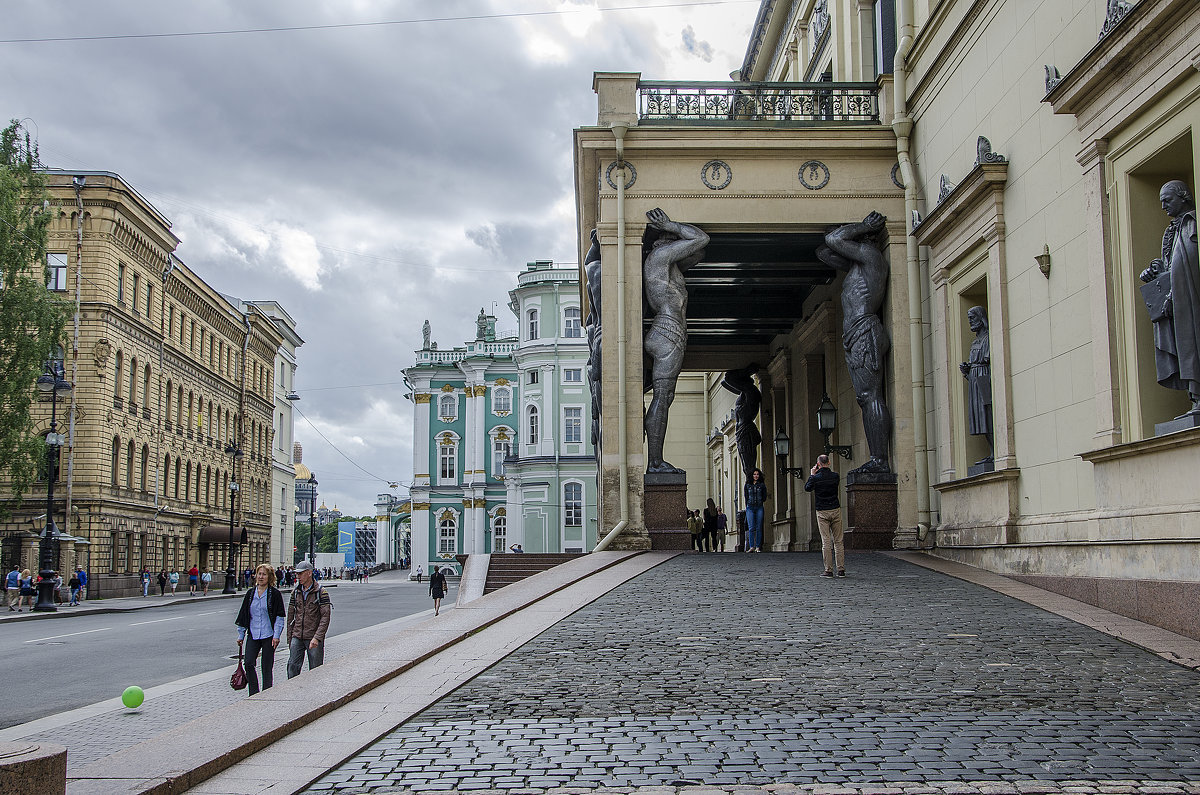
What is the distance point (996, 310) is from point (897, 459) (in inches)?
154

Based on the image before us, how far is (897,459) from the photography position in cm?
1748

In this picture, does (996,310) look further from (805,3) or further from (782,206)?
(805,3)

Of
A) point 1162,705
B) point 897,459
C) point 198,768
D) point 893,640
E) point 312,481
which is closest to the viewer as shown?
point 198,768

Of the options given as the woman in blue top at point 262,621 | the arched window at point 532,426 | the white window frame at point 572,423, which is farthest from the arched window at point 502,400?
the woman in blue top at point 262,621

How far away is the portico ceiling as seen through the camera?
20.8 meters

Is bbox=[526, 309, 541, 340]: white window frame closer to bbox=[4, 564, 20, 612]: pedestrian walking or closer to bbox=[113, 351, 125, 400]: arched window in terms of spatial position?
bbox=[113, 351, 125, 400]: arched window

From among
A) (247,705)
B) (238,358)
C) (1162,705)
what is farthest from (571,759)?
(238,358)

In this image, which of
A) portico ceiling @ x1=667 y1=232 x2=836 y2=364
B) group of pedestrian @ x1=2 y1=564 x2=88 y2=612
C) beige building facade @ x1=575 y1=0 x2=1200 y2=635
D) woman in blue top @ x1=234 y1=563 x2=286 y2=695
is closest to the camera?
beige building facade @ x1=575 y1=0 x2=1200 y2=635

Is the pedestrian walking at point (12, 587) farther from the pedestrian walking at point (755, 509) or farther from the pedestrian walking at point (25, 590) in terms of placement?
the pedestrian walking at point (755, 509)

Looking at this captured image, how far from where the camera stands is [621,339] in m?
18.2

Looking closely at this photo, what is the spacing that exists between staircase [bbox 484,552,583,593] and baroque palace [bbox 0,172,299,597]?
24.7 m

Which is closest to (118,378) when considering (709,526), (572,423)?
(709,526)

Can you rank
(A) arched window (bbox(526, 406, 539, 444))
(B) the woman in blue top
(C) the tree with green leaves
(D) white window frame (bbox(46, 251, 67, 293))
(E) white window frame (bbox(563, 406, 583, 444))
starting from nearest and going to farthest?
(B) the woman in blue top < (C) the tree with green leaves < (D) white window frame (bbox(46, 251, 67, 293)) < (E) white window frame (bbox(563, 406, 583, 444)) < (A) arched window (bbox(526, 406, 539, 444))

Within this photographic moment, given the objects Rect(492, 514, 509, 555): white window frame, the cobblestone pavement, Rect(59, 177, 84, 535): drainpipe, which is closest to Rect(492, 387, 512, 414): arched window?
Rect(492, 514, 509, 555): white window frame
